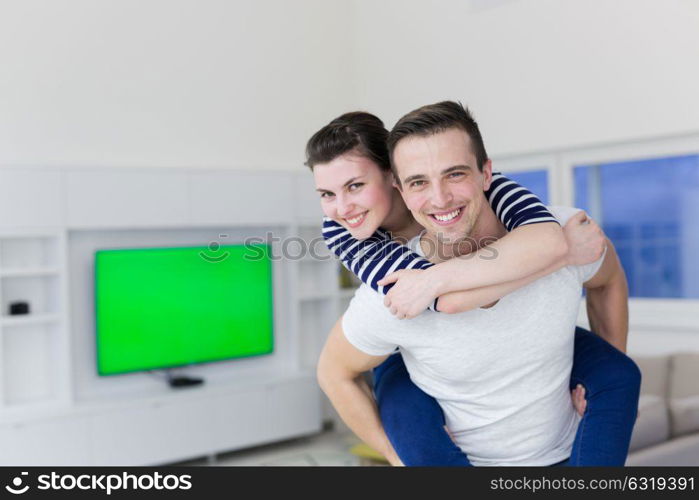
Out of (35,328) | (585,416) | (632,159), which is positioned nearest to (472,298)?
(585,416)

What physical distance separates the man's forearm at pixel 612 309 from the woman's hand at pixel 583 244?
0.27 metres

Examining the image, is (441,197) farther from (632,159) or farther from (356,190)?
(632,159)

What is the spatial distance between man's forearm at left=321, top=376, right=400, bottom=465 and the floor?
3.20m

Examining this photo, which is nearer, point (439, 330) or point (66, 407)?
point (439, 330)

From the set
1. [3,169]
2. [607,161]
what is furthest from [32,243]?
[607,161]

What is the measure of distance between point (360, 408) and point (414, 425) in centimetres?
18

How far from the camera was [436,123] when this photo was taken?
5.07ft

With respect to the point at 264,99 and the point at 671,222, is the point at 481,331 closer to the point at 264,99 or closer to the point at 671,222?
the point at 671,222

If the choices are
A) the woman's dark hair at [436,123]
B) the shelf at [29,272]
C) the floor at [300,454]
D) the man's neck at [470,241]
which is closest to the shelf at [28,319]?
the shelf at [29,272]

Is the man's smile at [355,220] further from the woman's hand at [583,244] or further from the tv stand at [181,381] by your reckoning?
the tv stand at [181,381]

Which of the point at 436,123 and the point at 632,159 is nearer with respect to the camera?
the point at 436,123

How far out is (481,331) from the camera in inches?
62.3

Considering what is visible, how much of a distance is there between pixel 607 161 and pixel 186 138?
2795 mm

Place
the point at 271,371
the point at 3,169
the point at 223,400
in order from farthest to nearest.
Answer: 1. the point at 271,371
2. the point at 223,400
3. the point at 3,169
